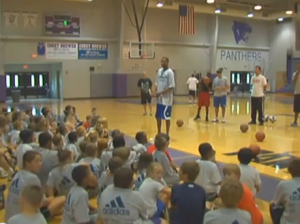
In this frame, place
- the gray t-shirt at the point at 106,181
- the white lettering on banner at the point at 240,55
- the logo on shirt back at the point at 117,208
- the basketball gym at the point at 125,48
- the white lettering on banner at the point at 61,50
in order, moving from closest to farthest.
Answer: the logo on shirt back at the point at 117,208, the gray t-shirt at the point at 106,181, the basketball gym at the point at 125,48, the white lettering on banner at the point at 61,50, the white lettering on banner at the point at 240,55

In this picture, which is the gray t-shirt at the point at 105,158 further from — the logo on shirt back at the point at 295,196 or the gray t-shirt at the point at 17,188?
the logo on shirt back at the point at 295,196

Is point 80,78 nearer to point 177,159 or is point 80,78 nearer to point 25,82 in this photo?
point 25,82

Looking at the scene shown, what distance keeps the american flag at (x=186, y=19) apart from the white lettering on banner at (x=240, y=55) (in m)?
5.85

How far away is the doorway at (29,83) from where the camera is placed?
26.3 meters

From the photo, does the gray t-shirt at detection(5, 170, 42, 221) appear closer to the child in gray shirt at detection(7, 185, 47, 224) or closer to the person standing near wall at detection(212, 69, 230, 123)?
the child in gray shirt at detection(7, 185, 47, 224)

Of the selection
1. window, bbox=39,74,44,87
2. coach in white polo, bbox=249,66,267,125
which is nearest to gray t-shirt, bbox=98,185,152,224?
coach in white polo, bbox=249,66,267,125

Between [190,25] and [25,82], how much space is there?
11.5 m

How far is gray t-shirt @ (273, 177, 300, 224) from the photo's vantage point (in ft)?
12.9

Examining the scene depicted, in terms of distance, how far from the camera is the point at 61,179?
5164mm

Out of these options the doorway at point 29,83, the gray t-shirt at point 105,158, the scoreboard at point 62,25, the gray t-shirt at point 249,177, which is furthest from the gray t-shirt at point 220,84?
the doorway at point 29,83

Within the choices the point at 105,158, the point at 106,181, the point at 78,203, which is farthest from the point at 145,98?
the point at 78,203

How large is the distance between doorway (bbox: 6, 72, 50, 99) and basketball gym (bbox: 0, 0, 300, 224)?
6cm

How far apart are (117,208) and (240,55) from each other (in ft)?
103

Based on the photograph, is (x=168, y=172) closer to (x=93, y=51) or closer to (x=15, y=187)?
(x=15, y=187)
